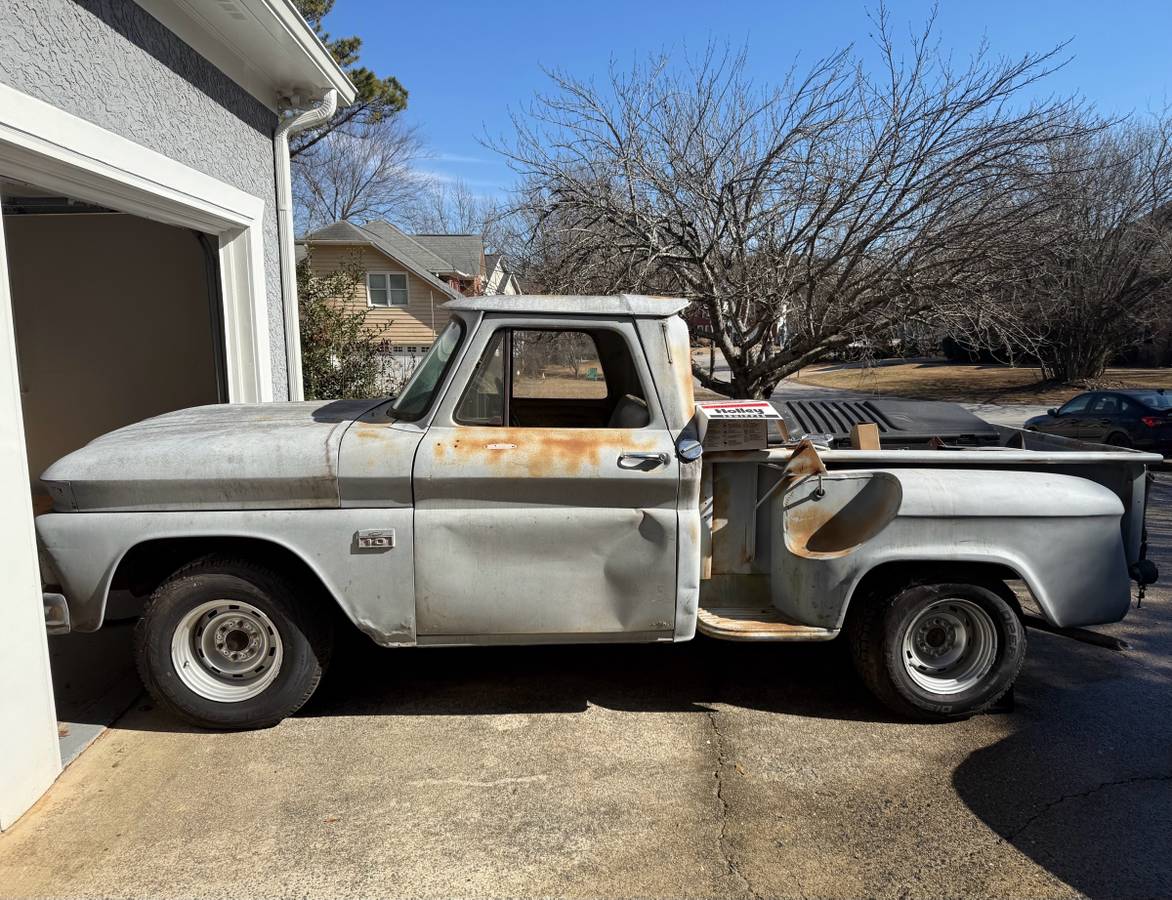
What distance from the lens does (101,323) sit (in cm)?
912

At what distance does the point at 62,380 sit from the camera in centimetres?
919

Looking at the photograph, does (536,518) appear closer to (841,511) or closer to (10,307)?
(841,511)

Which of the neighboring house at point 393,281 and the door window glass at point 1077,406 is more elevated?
the neighboring house at point 393,281

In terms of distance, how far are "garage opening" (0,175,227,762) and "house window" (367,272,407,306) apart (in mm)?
21468

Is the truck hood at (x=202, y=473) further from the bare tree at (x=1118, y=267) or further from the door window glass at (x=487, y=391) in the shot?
the bare tree at (x=1118, y=267)

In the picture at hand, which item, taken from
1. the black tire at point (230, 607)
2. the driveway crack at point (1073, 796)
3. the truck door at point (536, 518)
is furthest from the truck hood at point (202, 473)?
the driveway crack at point (1073, 796)

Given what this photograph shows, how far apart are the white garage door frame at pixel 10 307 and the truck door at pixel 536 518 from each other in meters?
1.56

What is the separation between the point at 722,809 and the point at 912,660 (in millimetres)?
1370

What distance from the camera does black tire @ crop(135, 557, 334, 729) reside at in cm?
377

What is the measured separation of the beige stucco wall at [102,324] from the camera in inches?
349

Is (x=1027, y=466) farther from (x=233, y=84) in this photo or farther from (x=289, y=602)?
(x=233, y=84)

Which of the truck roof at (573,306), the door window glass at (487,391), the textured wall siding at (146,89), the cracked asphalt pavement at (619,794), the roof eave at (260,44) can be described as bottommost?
the cracked asphalt pavement at (619,794)

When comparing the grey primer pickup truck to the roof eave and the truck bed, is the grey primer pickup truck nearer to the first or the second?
the truck bed

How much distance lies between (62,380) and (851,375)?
3430cm
